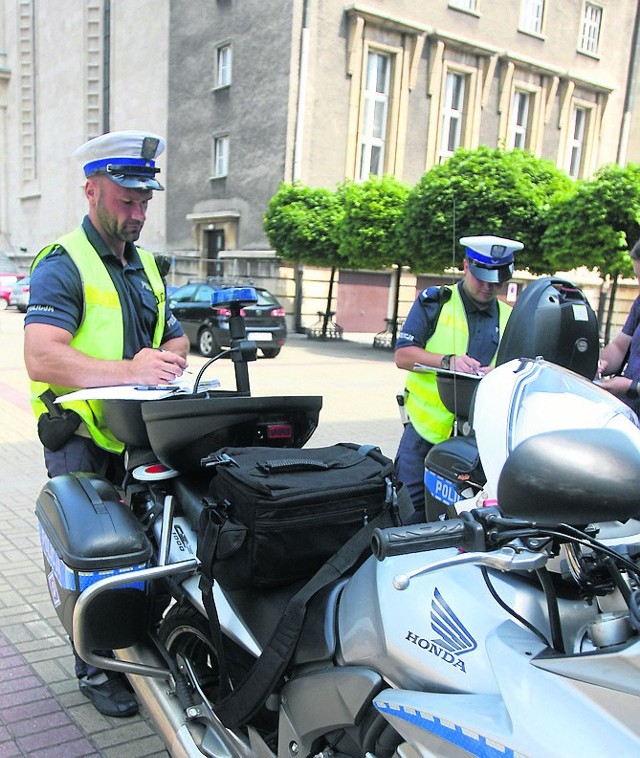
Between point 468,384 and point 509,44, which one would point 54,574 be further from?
point 509,44

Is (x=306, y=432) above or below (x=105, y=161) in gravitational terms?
below

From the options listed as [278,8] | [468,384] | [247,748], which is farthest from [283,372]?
[278,8]

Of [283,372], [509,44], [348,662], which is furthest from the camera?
[509,44]

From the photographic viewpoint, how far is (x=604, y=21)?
85.6 feet

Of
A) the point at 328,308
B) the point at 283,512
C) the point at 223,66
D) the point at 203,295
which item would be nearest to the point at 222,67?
the point at 223,66

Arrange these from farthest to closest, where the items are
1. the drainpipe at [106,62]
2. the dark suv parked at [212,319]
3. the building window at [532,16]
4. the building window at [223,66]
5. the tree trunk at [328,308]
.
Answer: the drainpipe at [106,62], the building window at [532,16], the building window at [223,66], the tree trunk at [328,308], the dark suv parked at [212,319]

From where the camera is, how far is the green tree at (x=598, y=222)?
13.8 m

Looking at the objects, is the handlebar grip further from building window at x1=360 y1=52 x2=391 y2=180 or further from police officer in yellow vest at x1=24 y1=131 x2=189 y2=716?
building window at x1=360 y1=52 x2=391 y2=180

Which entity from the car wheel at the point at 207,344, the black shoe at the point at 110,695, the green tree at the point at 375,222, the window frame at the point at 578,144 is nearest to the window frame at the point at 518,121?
the window frame at the point at 578,144

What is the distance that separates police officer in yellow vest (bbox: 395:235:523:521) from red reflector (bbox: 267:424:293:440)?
123 cm

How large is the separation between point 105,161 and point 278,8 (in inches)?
802

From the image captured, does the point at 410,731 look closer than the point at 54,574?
Yes

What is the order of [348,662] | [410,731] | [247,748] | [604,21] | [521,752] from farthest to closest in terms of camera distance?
[604,21] → [247,748] → [348,662] → [410,731] → [521,752]

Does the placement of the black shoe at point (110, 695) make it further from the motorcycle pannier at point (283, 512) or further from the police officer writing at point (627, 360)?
the police officer writing at point (627, 360)
